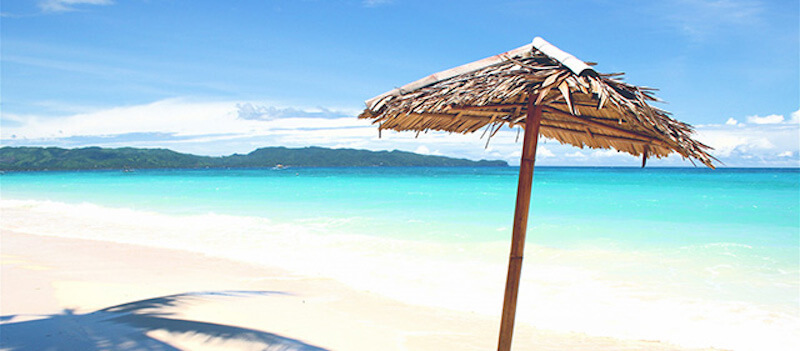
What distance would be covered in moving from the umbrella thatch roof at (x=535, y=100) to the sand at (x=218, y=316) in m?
1.93

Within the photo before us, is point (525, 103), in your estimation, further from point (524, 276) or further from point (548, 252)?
point (548, 252)

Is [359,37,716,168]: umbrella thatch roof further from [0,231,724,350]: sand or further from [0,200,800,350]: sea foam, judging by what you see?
[0,200,800,350]: sea foam

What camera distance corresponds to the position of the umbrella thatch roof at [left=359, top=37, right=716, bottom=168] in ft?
7.27

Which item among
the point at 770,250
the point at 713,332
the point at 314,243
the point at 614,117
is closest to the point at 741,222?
the point at 770,250

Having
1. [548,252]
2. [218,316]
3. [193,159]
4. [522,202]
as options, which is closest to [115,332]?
[218,316]

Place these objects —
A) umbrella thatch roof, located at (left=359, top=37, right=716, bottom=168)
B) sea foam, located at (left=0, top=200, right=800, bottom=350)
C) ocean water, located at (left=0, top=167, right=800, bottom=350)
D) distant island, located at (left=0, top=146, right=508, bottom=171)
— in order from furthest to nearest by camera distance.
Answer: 1. distant island, located at (left=0, top=146, right=508, bottom=171)
2. ocean water, located at (left=0, top=167, right=800, bottom=350)
3. sea foam, located at (left=0, top=200, right=800, bottom=350)
4. umbrella thatch roof, located at (left=359, top=37, right=716, bottom=168)

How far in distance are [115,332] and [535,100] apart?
11.3 feet

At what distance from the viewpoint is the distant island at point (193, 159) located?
78.2 m

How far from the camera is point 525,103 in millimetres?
2807

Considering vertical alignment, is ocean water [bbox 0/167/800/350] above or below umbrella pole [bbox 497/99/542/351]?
below

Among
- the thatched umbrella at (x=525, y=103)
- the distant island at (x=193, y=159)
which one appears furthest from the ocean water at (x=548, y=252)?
the distant island at (x=193, y=159)

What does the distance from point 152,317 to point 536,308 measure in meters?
3.82

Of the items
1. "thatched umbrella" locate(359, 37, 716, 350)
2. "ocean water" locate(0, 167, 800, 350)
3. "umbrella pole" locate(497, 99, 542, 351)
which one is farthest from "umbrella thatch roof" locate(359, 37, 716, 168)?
"ocean water" locate(0, 167, 800, 350)

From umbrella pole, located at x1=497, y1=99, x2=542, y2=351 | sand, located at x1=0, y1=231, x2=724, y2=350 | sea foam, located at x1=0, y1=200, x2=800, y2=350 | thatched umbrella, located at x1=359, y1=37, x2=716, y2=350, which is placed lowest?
sea foam, located at x1=0, y1=200, x2=800, y2=350
